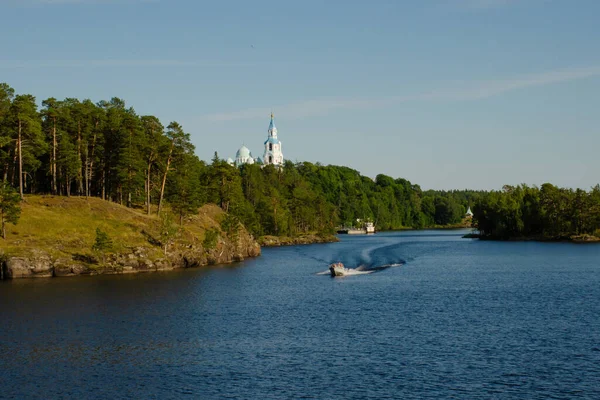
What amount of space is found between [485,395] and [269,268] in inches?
3686

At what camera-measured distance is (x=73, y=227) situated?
393ft

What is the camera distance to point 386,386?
1762 inches

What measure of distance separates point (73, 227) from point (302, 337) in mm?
74342

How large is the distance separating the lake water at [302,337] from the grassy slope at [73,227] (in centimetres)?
1092

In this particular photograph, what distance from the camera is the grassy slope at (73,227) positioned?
11238cm

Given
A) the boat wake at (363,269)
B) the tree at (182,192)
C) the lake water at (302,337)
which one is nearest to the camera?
the lake water at (302,337)

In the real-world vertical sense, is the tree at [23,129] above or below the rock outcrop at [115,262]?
above

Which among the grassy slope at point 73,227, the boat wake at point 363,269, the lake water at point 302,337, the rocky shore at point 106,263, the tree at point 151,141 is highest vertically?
the tree at point 151,141

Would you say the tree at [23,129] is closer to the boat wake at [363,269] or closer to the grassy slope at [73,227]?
the grassy slope at [73,227]

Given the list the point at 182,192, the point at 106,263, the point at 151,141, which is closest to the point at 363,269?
the point at 182,192

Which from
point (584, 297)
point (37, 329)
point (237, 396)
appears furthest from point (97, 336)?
point (584, 297)

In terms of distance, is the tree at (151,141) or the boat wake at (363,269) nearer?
the boat wake at (363,269)

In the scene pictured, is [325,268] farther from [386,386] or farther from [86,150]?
[386,386]

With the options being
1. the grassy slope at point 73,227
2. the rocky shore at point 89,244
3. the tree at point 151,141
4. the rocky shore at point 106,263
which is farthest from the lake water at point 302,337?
the tree at point 151,141
